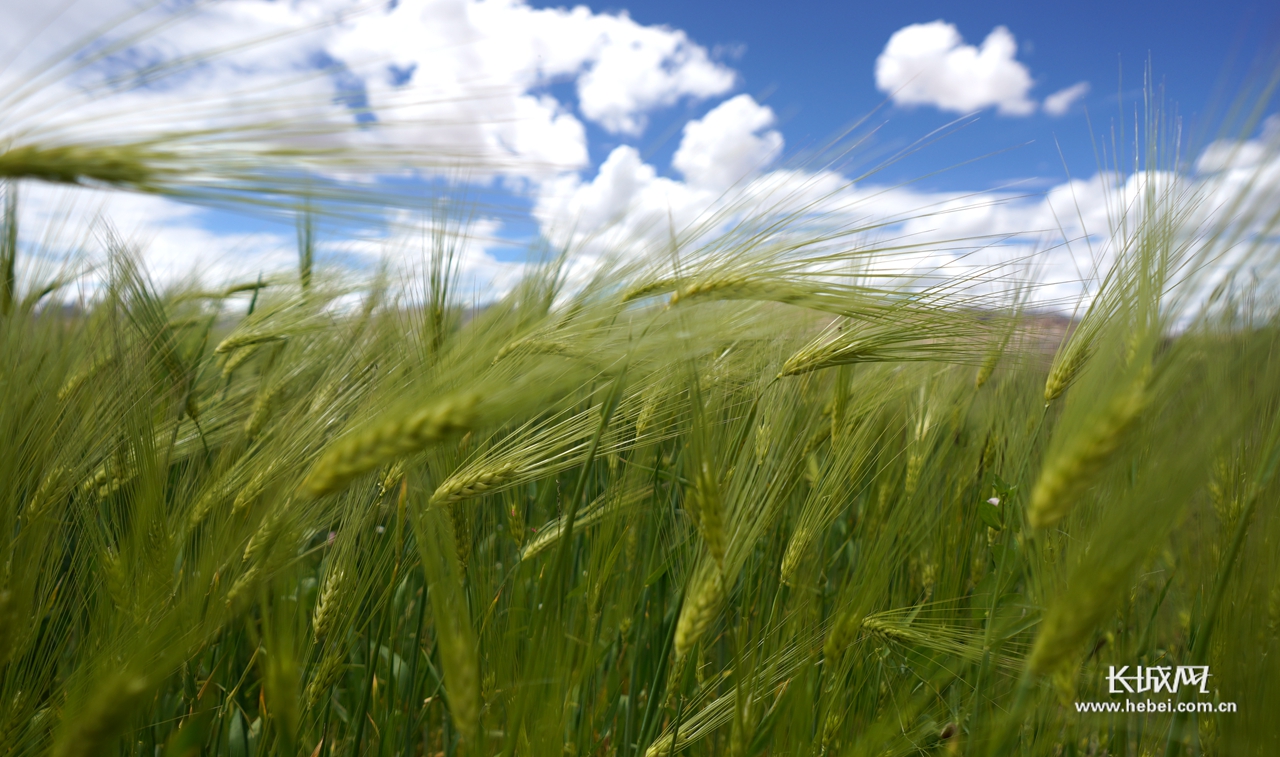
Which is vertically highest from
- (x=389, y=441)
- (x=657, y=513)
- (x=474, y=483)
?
(x=389, y=441)

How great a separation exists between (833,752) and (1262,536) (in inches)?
29.9

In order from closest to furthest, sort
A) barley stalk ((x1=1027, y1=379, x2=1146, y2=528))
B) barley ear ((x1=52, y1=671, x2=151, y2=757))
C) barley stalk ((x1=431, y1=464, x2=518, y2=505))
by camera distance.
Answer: barley ear ((x1=52, y1=671, x2=151, y2=757)), barley stalk ((x1=1027, y1=379, x2=1146, y2=528)), barley stalk ((x1=431, y1=464, x2=518, y2=505))

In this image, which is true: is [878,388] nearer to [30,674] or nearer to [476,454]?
[476,454]

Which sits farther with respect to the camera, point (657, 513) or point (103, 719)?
point (657, 513)

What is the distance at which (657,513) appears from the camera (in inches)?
63.7

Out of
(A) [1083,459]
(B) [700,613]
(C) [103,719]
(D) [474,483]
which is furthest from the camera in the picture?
(D) [474,483]

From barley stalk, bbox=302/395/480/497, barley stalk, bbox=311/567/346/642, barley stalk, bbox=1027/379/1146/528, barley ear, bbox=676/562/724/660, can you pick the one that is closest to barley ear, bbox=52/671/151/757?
barley stalk, bbox=302/395/480/497

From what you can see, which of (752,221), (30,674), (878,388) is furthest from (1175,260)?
(30,674)

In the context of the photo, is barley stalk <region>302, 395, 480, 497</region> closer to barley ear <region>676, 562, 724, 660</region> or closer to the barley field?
the barley field

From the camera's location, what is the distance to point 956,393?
1.71 meters

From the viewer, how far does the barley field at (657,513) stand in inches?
30.6

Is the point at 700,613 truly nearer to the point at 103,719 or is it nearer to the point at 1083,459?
the point at 1083,459

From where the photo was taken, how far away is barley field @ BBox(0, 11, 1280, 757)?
777 millimetres

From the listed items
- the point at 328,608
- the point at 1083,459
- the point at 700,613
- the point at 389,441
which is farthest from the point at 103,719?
the point at 1083,459
